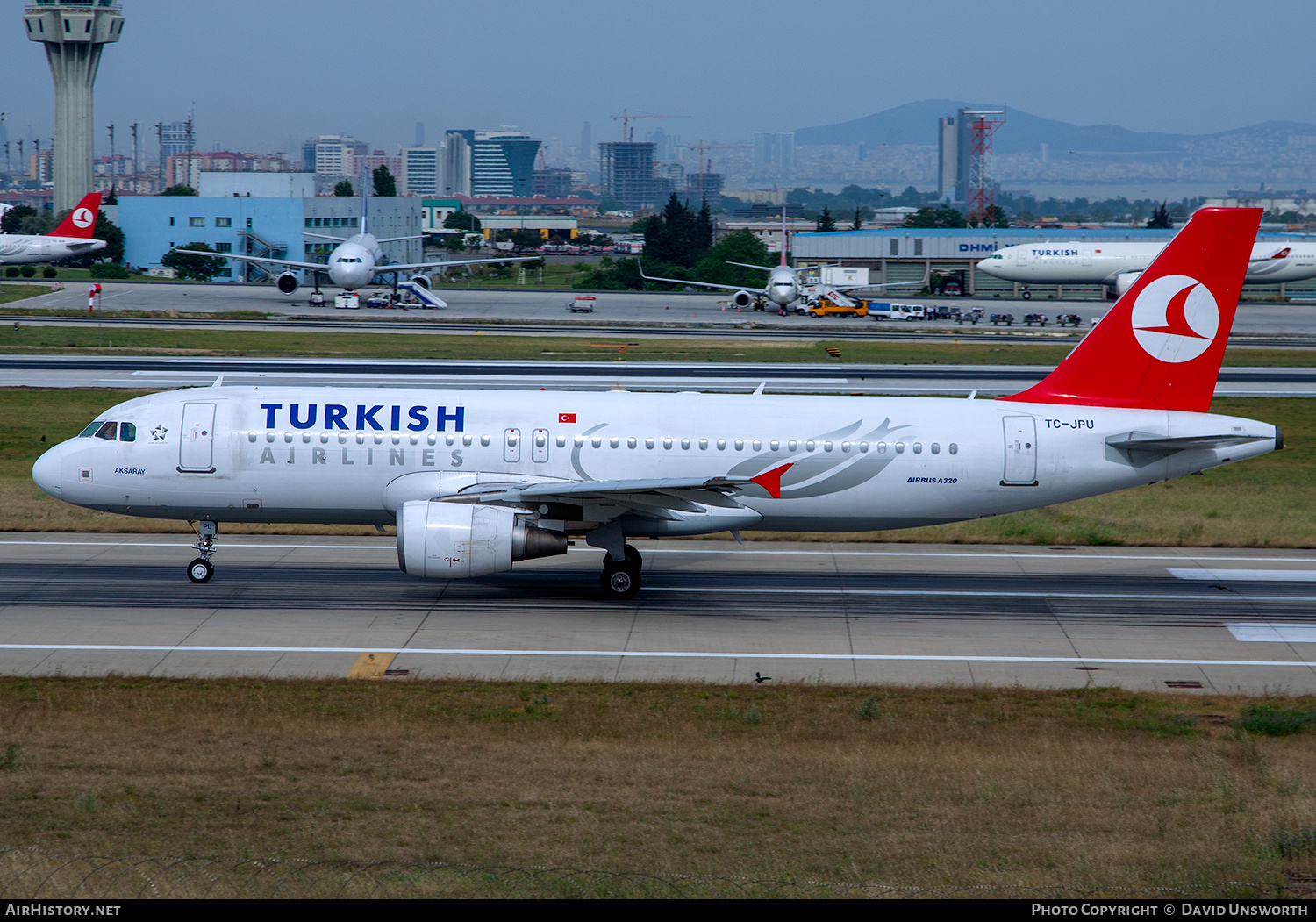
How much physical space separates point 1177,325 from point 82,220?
121 m

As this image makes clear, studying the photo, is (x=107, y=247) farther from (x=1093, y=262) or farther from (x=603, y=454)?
(x=603, y=454)

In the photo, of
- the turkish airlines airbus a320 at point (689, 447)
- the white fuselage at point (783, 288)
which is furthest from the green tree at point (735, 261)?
the turkish airlines airbus a320 at point (689, 447)

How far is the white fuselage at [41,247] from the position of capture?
121381 mm

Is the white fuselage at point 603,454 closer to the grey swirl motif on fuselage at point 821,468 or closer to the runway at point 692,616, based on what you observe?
the grey swirl motif on fuselage at point 821,468

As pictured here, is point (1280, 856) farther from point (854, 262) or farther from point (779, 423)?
point (854, 262)

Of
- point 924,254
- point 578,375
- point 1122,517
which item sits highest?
point 924,254

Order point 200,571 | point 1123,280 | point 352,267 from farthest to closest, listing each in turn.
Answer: point 1123,280, point 352,267, point 200,571

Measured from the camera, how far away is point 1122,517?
3669cm

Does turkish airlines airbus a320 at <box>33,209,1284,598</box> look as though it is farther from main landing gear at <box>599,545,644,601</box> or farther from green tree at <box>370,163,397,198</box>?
green tree at <box>370,163,397,198</box>

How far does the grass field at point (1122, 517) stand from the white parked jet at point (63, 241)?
8800cm

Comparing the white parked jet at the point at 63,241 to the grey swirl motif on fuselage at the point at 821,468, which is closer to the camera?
the grey swirl motif on fuselage at the point at 821,468

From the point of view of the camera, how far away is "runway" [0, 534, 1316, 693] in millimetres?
22250

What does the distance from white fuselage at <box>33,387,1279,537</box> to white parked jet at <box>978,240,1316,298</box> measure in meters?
Result: 112

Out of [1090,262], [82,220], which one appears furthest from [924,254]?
[82,220]
